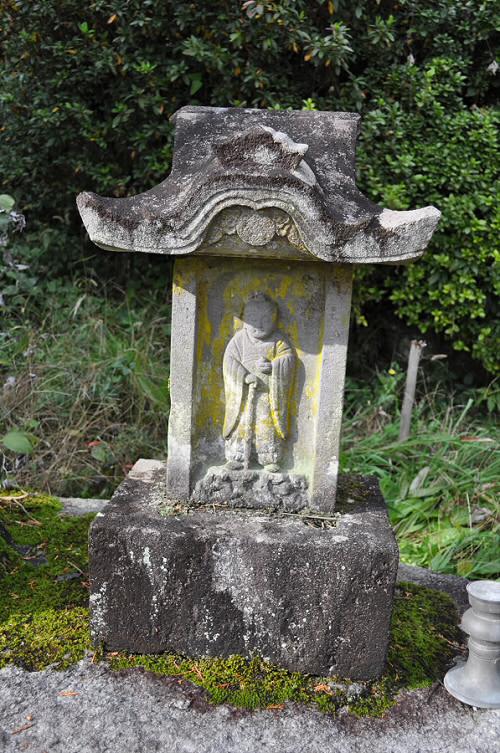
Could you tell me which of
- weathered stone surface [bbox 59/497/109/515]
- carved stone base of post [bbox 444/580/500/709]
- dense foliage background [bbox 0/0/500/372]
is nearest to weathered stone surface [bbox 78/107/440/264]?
carved stone base of post [bbox 444/580/500/709]

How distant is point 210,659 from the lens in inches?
108

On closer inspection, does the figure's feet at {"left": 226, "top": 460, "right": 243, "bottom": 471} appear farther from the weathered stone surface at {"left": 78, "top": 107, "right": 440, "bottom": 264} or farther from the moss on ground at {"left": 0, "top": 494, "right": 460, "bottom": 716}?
the weathered stone surface at {"left": 78, "top": 107, "right": 440, "bottom": 264}

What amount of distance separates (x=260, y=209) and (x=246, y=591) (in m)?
1.44

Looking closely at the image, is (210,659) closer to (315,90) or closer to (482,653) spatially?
(482,653)

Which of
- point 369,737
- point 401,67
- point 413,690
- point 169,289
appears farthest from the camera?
point 169,289

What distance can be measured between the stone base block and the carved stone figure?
323 mm

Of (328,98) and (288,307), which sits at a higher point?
(328,98)

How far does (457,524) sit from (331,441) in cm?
162

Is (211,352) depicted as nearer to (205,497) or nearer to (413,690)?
(205,497)

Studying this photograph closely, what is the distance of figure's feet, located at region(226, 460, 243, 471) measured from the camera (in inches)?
114

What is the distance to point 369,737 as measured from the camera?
2428 millimetres

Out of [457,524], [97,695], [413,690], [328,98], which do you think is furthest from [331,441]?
[328,98]

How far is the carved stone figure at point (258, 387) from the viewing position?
2.77 meters

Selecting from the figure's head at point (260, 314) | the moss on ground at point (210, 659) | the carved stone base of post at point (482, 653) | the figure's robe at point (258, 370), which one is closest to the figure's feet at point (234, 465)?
A: the figure's robe at point (258, 370)
